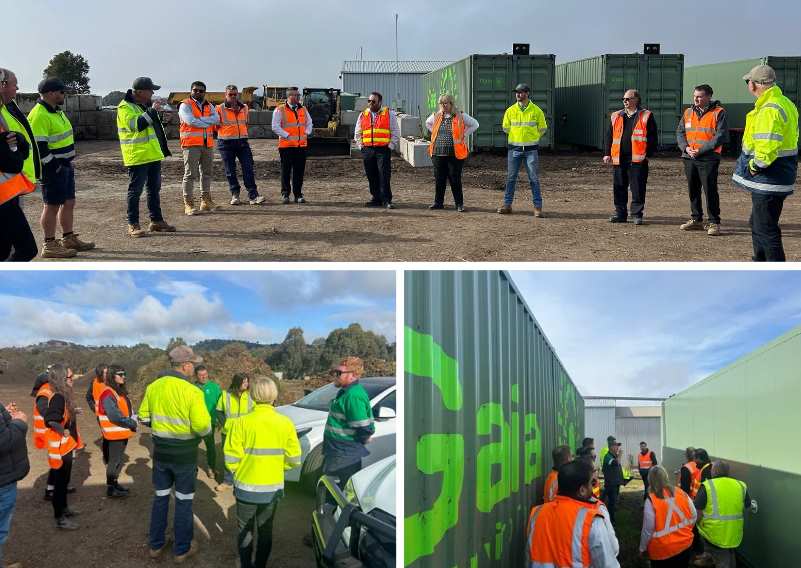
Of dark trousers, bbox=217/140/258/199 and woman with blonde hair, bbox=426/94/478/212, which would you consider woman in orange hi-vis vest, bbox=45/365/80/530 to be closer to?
dark trousers, bbox=217/140/258/199

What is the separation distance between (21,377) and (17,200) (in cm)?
135

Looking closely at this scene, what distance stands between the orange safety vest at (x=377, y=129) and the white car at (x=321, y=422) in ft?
16.8

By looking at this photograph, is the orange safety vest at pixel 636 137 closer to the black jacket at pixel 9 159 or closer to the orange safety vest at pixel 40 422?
the black jacket at pixel 9 159

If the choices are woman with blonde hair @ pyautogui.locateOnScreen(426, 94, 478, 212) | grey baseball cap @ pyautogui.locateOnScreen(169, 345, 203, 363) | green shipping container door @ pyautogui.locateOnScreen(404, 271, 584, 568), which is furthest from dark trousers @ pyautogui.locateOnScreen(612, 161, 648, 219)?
grey baseball cap @ pyautogui.locateOnScreen(169, 345, 203, 363)

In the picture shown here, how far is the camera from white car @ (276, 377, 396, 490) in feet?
16.0

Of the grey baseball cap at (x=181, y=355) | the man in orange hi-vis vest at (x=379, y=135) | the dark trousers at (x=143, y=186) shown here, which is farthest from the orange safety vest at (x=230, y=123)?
the grey baseball cap at (x=181, y=355)

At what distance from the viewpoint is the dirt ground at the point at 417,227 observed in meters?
8.21

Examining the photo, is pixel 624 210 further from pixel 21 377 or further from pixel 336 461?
pixel 21 377

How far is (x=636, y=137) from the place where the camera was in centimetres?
924

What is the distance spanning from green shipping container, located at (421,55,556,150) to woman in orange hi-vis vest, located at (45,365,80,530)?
44.0 feet

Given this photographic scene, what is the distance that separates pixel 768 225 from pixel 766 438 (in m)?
1.89

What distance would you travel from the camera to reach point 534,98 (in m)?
18.2

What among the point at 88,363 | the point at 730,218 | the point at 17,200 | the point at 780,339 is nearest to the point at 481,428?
the point at 780,339

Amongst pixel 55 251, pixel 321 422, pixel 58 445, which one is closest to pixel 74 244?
pixel 55 251
